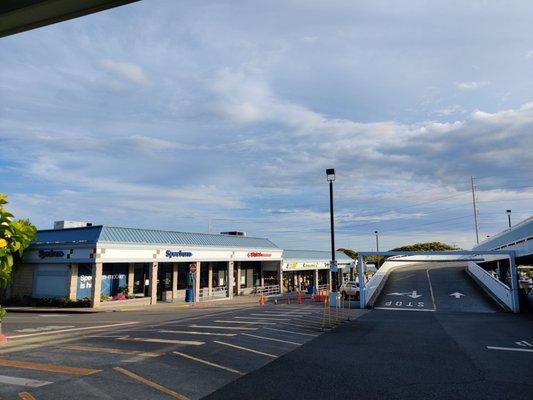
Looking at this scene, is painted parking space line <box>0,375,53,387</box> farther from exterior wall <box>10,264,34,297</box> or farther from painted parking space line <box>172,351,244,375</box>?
exterior wall <box>10,264,34,297</box>

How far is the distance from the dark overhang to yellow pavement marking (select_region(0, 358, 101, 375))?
28.6ft

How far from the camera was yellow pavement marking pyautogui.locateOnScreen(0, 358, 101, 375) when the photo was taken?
423 inches

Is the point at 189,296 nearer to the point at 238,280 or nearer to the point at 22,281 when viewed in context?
the point at 238,280

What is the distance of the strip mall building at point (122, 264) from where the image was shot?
3409 centimetres

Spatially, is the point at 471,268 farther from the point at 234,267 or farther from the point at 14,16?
the point at 14,16

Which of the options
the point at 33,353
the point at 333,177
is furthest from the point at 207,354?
the point at 333,177

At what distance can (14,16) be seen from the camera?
4.15m

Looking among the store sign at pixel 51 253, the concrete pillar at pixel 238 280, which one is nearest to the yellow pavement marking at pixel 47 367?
the store sign at pixel 51 253

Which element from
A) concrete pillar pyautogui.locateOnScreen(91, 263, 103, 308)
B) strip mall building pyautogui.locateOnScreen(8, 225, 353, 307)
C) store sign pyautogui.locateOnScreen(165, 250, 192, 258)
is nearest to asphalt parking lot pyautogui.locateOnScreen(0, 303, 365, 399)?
concrete pillar pyautogui.locateOnScreen(91, 263, 103, 308)

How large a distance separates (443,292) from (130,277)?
25.4m

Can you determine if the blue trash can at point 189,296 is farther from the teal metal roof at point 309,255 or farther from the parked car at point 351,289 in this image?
the teal metal roof at point 309,255

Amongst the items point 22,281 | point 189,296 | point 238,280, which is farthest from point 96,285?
point 238,280

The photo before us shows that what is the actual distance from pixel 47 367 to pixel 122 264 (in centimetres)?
2715

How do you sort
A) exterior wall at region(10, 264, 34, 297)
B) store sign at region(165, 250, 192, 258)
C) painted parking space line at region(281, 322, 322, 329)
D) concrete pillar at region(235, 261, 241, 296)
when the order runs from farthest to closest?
concrete pillar at region(235, 261, 241, 296)
store sign at region(165, 250, 192, 258)
exterior wall at region(10, 264, 34, 297)
painted parking space line at region(281, 322, 322, 329)
